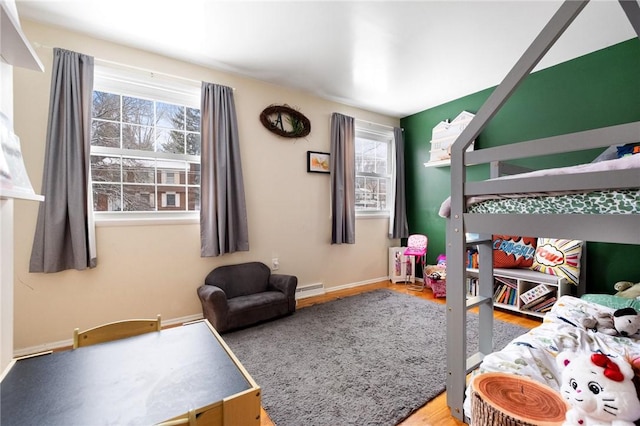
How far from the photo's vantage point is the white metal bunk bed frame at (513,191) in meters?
1.00

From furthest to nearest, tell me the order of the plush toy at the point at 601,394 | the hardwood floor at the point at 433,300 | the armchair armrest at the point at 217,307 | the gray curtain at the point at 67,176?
the armchair armrest at the point at 217,307 → the gray curtain at the point at 67,176 → the hardwood floor at the point at 433,300 → the plush toy at the point at 601,394

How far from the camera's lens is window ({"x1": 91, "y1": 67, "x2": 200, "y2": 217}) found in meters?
2.54

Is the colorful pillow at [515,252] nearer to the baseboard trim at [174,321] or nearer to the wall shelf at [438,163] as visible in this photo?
the wall shelf at [438,163]

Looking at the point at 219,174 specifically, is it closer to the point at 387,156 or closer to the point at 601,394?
the point at 387,156

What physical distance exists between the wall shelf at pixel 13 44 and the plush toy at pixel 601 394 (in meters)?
2.30

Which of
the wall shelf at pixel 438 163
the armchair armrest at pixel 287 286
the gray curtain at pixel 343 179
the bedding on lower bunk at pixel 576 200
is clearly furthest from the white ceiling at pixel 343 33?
the armchair armrest at pixel 287 286

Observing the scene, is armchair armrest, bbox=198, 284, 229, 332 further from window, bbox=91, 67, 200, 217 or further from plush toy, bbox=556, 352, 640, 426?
plush toy, bbox=556, 352, 640, 426

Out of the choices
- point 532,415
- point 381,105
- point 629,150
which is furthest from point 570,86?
point 532,415

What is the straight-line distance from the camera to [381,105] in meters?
4.02

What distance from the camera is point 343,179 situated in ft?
12.6

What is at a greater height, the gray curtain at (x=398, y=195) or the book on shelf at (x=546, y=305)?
the gray curtain at (x=398, y=195)

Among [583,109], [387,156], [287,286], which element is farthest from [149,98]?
[583,109]

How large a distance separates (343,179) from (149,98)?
2.35 metres

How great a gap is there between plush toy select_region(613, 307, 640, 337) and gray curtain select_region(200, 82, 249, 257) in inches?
115
